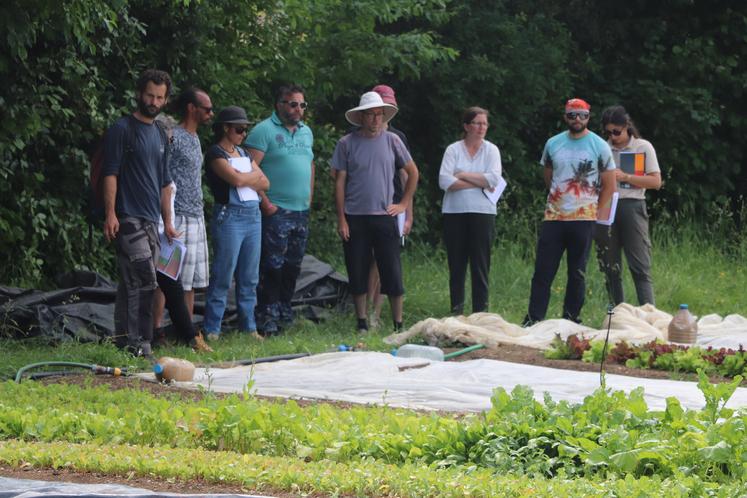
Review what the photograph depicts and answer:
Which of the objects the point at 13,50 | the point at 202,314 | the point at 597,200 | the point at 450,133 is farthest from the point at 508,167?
the point at 13,50

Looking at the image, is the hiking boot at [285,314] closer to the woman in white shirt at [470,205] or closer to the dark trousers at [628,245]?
the woman in white shirt at [470,205]

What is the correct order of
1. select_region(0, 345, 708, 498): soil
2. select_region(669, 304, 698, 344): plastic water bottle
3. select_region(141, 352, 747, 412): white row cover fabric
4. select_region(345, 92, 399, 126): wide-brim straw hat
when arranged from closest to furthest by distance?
select_region(0, 345, 708, 498): soil, select_region(141, 352, 747, 412): white row cover fabric, select_region(669, 304, 698, 344): plastic water bottle, select_region(345, 92, 399, 126): wide-brim straw hat

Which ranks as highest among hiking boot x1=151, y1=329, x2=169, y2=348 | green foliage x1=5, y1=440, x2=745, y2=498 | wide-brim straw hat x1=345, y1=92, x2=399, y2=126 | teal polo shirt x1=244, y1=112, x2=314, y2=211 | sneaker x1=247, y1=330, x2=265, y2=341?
wide-brim straw hat x1=345, y1=92, x2=399, y2=126

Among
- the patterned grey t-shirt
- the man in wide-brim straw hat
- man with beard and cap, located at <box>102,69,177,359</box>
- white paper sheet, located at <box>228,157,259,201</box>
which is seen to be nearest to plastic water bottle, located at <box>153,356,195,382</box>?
man with beard and cap, located at <box>102,69,177,359</box>

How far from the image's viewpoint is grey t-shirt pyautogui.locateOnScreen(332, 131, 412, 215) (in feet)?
37.7

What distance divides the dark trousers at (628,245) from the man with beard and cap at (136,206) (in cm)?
460

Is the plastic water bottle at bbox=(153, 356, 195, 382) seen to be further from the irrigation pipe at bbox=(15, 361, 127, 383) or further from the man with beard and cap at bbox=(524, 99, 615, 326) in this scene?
the man with beard and cap at bbox=(524, 99, 615, 326)

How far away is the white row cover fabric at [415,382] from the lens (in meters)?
7.92

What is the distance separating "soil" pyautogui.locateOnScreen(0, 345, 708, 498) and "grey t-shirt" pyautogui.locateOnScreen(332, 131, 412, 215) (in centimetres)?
186

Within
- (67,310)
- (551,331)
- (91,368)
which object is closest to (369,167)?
(551,331)

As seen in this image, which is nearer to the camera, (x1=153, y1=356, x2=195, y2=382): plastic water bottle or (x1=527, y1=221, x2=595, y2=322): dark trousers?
(x1=153, y1=356, x2=195, y2=382): plastic water bottle

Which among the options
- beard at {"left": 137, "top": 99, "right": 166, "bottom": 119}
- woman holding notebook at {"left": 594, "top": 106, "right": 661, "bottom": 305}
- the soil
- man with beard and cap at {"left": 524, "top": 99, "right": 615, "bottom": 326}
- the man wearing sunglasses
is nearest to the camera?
the soil

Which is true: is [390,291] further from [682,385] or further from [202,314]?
[682,385]

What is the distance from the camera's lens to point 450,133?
60.5 ft
